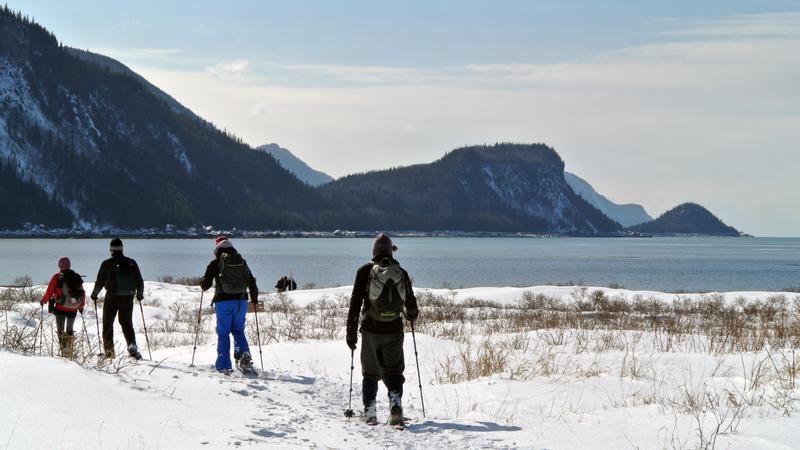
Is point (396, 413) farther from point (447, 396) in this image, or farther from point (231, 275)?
point (231, 275)

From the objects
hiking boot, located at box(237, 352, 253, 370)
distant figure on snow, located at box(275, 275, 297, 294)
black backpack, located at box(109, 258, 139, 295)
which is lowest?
distant figure on snow, located at box(275, 275, 297, 294)

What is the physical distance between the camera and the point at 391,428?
769 centimetres

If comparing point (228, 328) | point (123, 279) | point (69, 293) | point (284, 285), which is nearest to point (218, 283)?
point (228, 328)

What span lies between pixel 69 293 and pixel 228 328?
3.00m

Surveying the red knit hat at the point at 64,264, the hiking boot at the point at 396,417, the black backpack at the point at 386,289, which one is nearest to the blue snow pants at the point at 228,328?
the red knit hat at the point at 64,264

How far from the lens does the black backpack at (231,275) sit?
34.2ft

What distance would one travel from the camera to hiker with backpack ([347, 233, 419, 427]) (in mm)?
7922

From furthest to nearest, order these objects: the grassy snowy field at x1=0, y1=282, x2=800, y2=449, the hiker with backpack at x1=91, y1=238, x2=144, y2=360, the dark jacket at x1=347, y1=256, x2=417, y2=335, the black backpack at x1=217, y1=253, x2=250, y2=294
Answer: the hiker with backpack at x1=91, y1=238, x2=144, y2=360 → the black backpack at x1=217, y1=253, x2=250, y2=294 → the dark jacket at x1=347, y1=256, x2=417, y2=335 → the grassy snowy field at x1=0, y1=282, x2=800, y2=449

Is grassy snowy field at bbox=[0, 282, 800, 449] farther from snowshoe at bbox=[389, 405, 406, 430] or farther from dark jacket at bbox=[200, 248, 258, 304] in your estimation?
dark jacket at bbox=[200, 248, 258, 304]

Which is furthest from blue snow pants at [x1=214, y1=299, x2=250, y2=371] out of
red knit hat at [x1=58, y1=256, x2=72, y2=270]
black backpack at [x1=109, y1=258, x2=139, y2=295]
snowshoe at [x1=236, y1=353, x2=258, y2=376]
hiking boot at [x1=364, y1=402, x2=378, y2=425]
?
hiking boot at [x1=364, y1=402, x2=378, y2=425]

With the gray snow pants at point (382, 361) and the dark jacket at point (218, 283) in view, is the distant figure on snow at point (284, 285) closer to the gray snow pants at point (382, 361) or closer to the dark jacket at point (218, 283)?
the dark jacket at point (218, 283)

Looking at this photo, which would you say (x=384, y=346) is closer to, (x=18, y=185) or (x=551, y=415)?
(x=551, y=415)

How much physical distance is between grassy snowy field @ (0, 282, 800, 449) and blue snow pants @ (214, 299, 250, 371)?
41 centimetres

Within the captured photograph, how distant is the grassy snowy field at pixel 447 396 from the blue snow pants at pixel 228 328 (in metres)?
0.41
